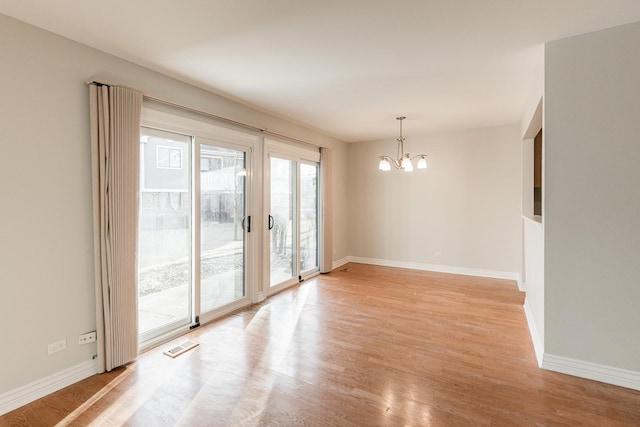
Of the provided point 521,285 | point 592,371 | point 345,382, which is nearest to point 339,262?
point 521,285

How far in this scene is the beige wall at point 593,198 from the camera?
7.61 ft

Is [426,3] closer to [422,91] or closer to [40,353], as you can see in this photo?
[422,91]

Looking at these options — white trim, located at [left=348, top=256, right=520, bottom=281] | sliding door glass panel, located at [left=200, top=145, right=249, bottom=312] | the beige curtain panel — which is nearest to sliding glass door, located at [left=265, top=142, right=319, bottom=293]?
sliding door glass panel, located at [left=200, top=145, right=249, bottom=312]

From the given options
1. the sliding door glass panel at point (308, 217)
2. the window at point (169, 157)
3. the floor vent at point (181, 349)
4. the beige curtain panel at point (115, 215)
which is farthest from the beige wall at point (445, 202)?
the floor vent at point (181, 349)

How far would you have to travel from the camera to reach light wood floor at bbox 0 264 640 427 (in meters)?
2.05

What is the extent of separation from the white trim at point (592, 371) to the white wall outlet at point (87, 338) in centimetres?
371

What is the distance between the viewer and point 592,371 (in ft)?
8.02

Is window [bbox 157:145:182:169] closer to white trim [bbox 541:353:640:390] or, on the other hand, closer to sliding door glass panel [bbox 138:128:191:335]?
sliding door glass panel [bbox 138:128:191:335]

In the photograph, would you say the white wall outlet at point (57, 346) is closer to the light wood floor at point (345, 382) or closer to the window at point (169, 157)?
the light wood floor at point (345, 382)

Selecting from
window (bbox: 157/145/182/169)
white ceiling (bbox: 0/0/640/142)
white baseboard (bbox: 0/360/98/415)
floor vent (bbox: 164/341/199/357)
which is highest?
white ceiling (bbox: 0/0/640/142)

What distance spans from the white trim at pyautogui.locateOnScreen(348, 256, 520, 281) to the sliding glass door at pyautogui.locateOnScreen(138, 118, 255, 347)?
131 inches

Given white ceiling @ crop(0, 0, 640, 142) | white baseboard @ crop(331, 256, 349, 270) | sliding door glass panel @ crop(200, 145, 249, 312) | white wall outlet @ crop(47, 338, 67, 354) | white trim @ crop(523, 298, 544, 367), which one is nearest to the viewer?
white ceiling @ crop(0, 0, 640, 142)

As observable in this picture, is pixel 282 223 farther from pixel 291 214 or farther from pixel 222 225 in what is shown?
pixel 222 225

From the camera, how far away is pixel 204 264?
3.64m
